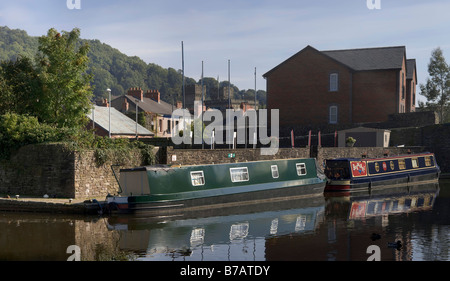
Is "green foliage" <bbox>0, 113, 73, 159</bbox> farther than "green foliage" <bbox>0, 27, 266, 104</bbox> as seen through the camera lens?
No

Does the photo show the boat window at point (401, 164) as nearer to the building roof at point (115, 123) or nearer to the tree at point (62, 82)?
the building roof at point (115, 123)

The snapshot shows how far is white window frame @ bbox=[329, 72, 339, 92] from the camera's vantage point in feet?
171

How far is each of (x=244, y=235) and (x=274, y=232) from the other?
138 cm

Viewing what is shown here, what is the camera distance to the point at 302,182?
3078cm

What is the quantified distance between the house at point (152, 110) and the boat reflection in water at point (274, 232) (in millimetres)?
34533

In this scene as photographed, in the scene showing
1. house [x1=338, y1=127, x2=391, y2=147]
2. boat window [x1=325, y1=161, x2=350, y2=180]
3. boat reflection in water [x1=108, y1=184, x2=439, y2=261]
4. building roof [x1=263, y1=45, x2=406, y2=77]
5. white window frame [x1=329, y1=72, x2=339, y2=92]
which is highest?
building roof [x1=263, y1=45, x2=406, y2=77]

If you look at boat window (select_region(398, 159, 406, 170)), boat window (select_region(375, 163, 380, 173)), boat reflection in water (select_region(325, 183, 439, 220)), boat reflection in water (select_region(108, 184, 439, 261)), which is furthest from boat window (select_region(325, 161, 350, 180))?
boat window (select_region(398, 159, 406, 170))

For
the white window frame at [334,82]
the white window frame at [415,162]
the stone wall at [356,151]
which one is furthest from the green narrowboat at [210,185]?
the white window frame at [334,82]

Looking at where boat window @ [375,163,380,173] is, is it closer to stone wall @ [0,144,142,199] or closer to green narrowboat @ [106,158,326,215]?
green narrowboat @ [106,158,326,215]

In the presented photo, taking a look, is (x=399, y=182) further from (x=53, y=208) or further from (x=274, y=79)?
(x=53, y=208)

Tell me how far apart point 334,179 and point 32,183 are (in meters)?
19.5

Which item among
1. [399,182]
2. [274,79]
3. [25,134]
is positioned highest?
[274,79]
